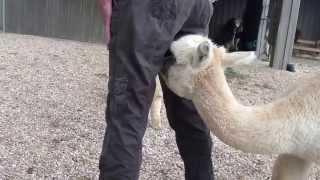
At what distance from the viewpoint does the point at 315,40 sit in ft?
32.5

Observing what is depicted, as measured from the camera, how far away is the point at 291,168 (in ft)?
8.59

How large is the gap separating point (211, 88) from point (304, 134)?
44cm

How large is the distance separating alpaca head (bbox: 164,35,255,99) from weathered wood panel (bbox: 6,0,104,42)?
6887 mm

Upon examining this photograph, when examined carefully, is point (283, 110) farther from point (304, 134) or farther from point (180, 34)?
point (180, 34)

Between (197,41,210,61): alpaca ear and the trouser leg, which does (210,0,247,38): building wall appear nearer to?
the trouser leg

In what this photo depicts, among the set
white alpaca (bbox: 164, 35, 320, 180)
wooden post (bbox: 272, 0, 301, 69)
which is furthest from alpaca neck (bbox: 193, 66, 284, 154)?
wooden post (bbox: 272, 0, 301, 69)

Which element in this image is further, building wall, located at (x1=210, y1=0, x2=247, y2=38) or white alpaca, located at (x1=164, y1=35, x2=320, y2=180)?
building wall, located at (x1=210, y1=0, x2=247, y2=38)

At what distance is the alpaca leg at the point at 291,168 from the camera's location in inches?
102

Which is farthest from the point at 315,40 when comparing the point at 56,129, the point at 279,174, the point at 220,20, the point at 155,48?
the point at 155,48

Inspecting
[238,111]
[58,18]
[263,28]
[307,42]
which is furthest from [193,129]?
[307,42]

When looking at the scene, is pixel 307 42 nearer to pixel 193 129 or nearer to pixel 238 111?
pixel 193 129

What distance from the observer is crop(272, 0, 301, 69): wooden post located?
7367 millimetres

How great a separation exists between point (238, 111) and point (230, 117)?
49 mm

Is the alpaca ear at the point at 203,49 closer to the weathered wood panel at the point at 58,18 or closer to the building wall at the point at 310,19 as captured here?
the weathered wood panel at the point at 58,18
